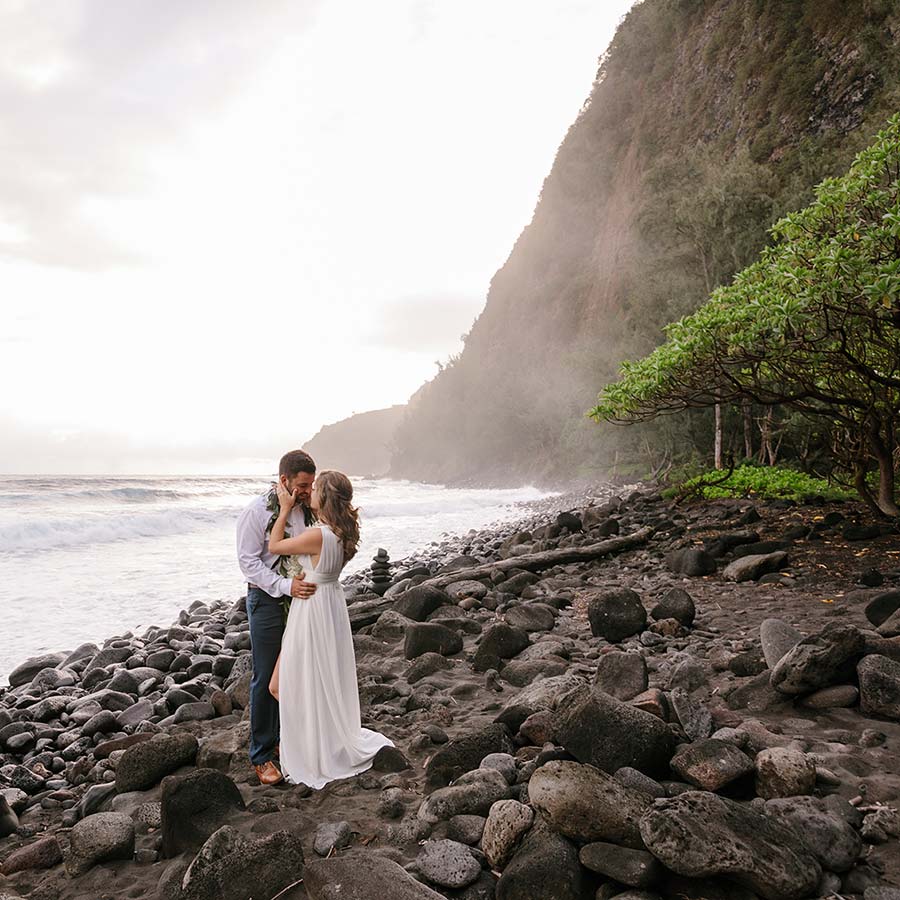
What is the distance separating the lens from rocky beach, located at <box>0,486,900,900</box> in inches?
112

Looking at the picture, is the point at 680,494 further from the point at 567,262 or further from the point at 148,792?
the point at 567,262

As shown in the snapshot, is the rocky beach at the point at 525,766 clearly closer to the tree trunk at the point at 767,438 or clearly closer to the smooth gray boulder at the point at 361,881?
the smooth gray boulder at the point at 361,881

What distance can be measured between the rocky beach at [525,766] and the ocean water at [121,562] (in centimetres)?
322

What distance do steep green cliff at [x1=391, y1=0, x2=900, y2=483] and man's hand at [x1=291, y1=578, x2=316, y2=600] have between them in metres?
20.9

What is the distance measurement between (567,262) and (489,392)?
54.4 feet

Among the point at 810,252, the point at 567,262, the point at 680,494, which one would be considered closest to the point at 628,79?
the point at 567,262

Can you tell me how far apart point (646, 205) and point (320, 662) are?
25.7 m

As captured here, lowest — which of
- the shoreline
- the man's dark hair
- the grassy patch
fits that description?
the shoreline

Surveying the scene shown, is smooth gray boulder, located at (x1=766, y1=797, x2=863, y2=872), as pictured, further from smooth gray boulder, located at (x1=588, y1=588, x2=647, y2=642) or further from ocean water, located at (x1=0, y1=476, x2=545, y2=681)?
ocean water, located at (x1=0, y1=476, x2=545, y2=681)

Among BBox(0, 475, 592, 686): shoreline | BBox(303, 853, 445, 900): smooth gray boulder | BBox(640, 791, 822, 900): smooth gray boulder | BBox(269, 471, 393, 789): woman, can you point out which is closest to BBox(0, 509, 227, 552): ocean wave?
BBox(0, 475, 592, 686): shoreline

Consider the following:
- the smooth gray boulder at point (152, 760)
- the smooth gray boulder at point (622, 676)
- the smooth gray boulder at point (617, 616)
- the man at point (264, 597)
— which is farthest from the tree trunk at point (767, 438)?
the smooth gray boulder at point (152, 760)

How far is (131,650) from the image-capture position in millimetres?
8664

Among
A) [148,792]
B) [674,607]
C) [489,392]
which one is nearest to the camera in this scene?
[148,792]

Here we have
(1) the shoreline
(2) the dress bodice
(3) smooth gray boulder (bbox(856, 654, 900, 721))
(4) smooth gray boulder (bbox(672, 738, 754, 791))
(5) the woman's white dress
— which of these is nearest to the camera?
(4) smooth gray boulder (bbox(672, 738, 754, 791))
